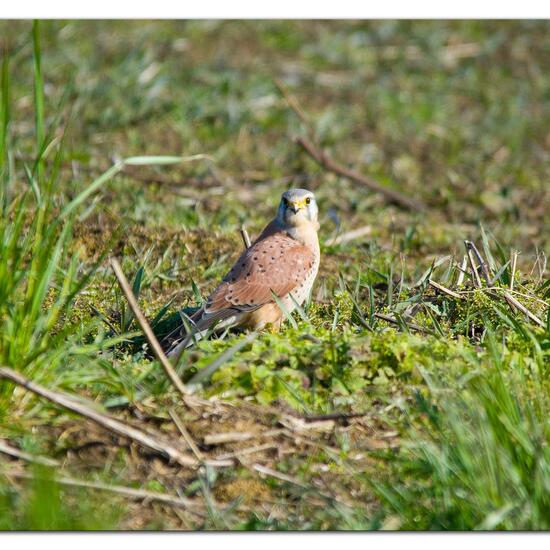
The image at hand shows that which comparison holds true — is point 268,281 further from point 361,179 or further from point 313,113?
point 313,113

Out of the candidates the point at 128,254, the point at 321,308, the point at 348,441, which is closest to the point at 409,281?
the point at 321,308

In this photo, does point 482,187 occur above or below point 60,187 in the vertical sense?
below

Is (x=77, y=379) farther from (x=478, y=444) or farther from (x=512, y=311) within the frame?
(x=512, y=311)

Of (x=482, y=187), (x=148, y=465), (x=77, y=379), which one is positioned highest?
(x=77, y=379)

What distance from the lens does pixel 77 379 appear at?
4.25 metres

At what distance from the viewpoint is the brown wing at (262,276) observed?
5496 millimetres

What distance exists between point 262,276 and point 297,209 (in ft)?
2.14

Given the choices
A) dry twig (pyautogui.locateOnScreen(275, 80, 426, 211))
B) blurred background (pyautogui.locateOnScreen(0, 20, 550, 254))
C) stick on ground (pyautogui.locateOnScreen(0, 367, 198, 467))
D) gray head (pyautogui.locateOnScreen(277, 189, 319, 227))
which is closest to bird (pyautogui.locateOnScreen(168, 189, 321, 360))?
gray head (pyautogui.locateOnScreen(277, 189, 319, 227))

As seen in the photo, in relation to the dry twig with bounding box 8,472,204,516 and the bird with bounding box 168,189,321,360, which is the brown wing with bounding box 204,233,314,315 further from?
the dry twig with bounding box 8,472,204,516

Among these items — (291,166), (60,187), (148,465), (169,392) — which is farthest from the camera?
(291,166)

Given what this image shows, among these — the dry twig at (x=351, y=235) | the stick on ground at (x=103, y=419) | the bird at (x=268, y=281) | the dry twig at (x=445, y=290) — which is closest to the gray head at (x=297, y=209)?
the bird at (x=268, y=281)

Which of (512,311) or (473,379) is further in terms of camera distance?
(512,311)

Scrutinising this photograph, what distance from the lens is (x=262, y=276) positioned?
5.67 m

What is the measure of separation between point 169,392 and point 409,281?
2.45 meters
